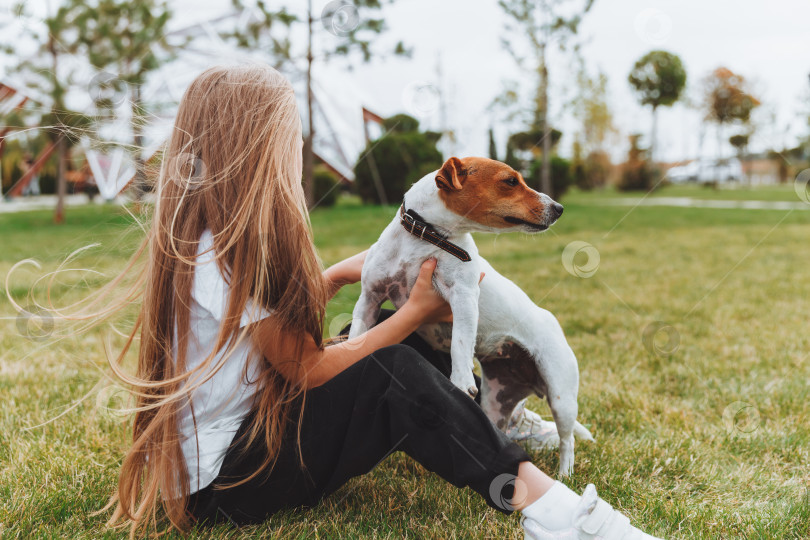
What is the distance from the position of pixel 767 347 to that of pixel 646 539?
9.38 feet

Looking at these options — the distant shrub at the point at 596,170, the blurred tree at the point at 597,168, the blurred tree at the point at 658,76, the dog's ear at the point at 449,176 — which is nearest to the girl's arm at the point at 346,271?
the dog's ear at the point at 449,176

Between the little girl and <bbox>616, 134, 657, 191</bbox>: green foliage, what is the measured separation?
24.3 metres

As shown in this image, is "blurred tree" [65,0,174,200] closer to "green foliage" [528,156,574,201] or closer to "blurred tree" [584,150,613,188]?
"green foliage" [528,156,574,201]

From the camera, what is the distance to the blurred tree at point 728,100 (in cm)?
455

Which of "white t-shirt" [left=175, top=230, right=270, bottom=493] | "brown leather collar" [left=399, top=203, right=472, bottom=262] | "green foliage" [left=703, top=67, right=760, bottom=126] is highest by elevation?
"green foliage" [left=703, top=67, right=760, bottom=126]

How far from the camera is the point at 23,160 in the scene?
64.0ft

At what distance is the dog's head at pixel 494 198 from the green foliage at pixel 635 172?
948 inches

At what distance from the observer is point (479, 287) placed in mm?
2125

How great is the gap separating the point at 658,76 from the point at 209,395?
9.95 feet

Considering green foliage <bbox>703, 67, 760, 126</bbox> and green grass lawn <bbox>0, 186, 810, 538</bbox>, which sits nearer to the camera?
green grass lawn <bbox>0, 186, 810, 538</bbox>

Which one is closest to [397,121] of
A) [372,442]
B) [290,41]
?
[372,442]

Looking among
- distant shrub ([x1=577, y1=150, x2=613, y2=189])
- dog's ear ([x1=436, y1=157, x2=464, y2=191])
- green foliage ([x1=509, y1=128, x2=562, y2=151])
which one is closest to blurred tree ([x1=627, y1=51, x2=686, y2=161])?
green foliage ([x1=509, y1=128, x2=562, y2=151])

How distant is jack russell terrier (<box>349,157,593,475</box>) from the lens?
1.90m

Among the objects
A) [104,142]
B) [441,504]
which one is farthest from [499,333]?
[104,142]
